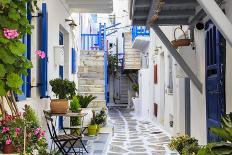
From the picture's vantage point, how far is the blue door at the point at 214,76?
4770 mm

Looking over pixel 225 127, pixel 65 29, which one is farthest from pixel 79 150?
pixel 225 127

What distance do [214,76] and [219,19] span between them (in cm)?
201

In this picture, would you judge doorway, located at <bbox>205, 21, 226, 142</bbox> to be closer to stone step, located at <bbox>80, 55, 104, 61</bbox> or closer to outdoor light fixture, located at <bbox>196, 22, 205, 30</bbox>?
outdoor light fixture, located at <bbox>196, 22, 205, 30</bbox>

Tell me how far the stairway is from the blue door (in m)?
6.48

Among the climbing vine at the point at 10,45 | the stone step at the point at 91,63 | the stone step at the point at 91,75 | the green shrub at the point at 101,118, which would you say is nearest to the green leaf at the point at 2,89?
the climbing vine at the point at 10,45

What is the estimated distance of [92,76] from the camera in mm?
13023

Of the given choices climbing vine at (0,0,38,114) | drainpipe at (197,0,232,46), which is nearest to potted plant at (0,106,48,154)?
climbing vine at (0,0,38,114)

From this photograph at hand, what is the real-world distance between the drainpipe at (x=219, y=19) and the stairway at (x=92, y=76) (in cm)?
856

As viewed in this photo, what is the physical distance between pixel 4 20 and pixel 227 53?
2802 mm

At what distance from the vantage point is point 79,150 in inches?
288

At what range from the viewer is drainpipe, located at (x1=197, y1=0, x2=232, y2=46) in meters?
3.21

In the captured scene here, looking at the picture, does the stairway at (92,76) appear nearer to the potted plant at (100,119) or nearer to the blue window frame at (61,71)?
the potted plant at (100,119)

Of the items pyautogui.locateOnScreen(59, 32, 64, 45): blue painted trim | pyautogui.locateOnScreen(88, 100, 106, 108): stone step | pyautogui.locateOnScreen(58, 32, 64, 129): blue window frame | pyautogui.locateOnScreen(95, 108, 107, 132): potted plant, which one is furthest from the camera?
pyautogui.locateOnScreen(88, 100, 106, 108): stone step

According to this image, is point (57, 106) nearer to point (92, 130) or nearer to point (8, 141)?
point (92, 130)
